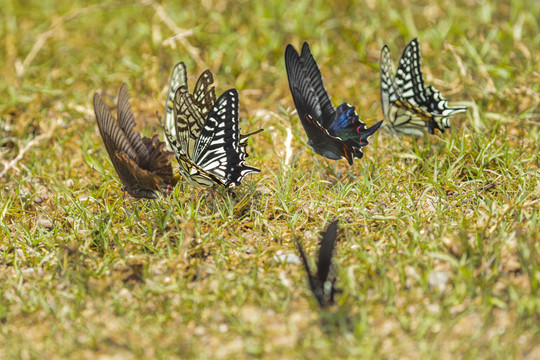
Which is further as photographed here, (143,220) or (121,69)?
(121,69)

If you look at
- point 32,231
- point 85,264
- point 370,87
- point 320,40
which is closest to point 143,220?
point 85,264

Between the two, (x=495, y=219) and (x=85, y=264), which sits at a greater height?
(x=85, y=264)

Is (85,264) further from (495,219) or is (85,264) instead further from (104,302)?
(495,219)

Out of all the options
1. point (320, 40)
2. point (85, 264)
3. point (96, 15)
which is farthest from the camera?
point (96, 15)

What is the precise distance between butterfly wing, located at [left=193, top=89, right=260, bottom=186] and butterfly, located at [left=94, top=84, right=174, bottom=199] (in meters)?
0.31

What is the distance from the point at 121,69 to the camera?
17.9 feet

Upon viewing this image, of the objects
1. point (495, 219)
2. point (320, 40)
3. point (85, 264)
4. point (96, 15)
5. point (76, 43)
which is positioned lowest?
point (495, 219)

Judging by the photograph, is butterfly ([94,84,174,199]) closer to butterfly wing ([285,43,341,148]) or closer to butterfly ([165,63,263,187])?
butterfly ([165,63,263,187])

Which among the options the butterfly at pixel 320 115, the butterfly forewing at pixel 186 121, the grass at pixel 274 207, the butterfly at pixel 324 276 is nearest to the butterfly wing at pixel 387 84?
the grass at pixel 274 207

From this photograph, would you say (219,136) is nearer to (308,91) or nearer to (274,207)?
(274,207)

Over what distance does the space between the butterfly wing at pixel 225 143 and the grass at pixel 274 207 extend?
0.58 feet

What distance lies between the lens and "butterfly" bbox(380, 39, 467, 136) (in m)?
4.07

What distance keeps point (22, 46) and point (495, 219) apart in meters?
Answer: 5.04

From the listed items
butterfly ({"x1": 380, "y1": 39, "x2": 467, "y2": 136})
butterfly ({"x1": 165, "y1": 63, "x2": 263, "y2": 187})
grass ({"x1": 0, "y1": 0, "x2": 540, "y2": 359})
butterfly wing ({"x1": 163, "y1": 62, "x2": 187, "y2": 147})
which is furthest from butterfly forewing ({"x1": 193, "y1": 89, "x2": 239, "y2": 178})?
butterfly ({"x1": 380, "y1": 39, "x2": 467, "y2": 136})
